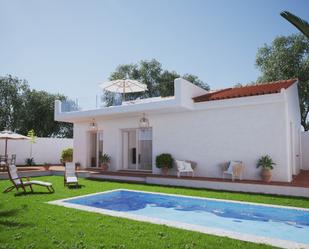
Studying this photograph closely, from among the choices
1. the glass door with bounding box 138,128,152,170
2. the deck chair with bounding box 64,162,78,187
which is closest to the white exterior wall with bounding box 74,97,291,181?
the glass door with bounding box 138,128,152,170

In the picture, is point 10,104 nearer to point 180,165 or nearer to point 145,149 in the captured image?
point 145,149

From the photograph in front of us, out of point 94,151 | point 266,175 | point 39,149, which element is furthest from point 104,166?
point 39,149

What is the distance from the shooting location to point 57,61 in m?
22.0

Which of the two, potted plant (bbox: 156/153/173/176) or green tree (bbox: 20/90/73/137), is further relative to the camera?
green tree (bbox: 20/90/73/137)

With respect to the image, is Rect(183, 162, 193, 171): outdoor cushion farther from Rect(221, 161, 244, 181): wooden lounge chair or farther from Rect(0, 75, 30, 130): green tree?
Rect(0, 75, 30, 130): green tree

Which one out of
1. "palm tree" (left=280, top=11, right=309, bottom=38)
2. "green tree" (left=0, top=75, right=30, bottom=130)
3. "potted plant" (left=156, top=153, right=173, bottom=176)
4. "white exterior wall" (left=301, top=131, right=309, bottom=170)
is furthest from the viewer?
"green tree" (left=0, top=75, right=30, bottom=130)

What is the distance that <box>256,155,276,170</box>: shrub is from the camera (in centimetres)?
1275

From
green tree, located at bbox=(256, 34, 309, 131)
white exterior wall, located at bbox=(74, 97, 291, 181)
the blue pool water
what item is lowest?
the blue pool water

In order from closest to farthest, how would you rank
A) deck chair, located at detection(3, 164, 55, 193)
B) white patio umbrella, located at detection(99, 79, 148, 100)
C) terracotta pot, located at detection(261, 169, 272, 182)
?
deck chair, located at detection(3, 164, 55, 193) → terracotta pot, located at detection(261, 169, 272, 182) → white patio umbrella, located at detection(99, 79, 148, 100)

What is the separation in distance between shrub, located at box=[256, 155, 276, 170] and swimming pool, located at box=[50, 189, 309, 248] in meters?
3.84

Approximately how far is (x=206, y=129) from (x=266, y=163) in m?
3.85

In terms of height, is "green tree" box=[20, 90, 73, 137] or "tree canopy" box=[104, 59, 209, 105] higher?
"tree canopy" box=[104, 59, 209, 105]

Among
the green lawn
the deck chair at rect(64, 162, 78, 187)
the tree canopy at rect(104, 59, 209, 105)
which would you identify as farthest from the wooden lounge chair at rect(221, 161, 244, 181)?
the tree canopy at rect(104, 59, 209, 105)

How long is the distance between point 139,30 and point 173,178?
10.4m
